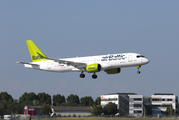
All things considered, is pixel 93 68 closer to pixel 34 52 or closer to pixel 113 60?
pixel 113 60

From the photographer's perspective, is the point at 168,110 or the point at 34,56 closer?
the point at 34,56

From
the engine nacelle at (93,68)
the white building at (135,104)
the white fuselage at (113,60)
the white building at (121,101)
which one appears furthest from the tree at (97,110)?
the engine nacelle at (93,68)

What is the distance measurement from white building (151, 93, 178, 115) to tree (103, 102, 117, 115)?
19187 mm

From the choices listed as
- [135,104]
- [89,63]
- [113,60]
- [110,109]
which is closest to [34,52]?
[89,63]

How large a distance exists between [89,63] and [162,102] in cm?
9194

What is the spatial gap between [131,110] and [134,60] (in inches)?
3450

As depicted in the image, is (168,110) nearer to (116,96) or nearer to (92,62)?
(116,96)

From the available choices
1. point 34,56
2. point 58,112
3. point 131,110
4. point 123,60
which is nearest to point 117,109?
point 131,110

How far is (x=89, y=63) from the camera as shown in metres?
73.4

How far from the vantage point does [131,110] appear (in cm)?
15200

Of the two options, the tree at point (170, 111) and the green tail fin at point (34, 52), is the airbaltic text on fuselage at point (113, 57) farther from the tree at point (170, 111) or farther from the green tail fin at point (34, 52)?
the tree at point (170, 111)

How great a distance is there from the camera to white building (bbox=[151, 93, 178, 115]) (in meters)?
154

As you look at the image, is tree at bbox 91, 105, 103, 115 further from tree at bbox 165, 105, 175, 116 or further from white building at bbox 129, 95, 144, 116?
tree at bbox 165, 105, 175, 116

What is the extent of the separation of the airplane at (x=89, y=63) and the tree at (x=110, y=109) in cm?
7066
